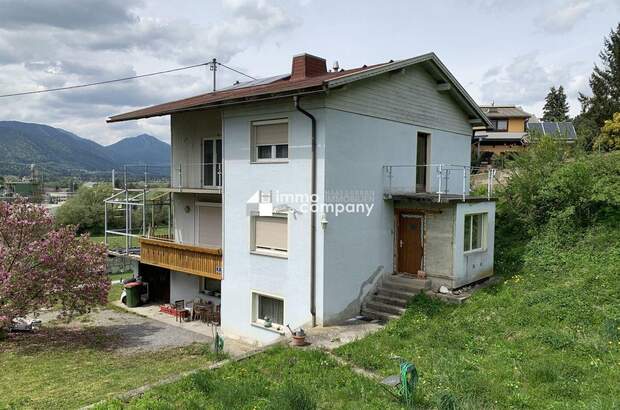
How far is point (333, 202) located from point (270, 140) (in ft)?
9.03

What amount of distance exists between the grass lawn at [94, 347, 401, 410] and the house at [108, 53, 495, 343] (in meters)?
3.17

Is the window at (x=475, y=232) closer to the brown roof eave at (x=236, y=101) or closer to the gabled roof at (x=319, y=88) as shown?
the gabled roof at (x=319, y=88)

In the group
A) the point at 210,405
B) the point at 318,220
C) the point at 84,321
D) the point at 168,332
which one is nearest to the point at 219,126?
the point at 318,220

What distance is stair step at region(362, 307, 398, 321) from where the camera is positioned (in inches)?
474

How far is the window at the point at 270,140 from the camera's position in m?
12.5

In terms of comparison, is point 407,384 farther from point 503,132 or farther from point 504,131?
point 504,131

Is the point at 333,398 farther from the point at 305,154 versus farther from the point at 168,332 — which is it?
the point at 168,332

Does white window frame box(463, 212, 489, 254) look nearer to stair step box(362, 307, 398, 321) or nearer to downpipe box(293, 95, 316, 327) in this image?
stair step box(362, 307, 398, 321)

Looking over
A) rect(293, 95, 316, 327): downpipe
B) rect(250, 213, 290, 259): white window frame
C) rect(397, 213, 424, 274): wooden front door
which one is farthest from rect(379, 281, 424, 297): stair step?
rect(250, 213, 290, 259): white window frame

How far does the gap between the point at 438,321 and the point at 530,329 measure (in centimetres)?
217

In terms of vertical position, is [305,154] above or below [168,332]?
above

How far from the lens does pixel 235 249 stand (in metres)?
13.6

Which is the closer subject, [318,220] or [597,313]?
[597,313]

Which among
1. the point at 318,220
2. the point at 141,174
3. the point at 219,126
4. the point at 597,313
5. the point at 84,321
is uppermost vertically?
the point at 219,126
